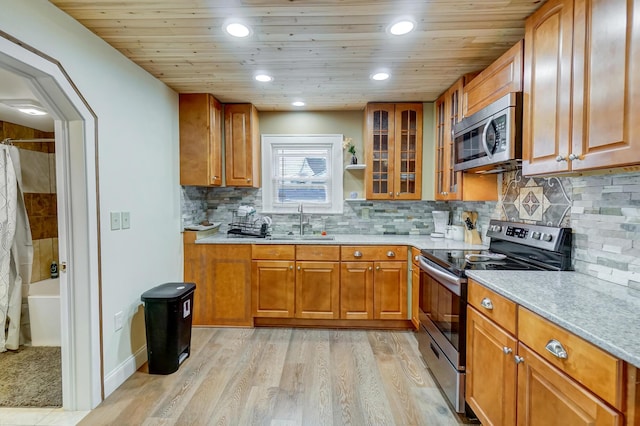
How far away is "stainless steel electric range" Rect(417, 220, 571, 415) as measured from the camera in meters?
1.78

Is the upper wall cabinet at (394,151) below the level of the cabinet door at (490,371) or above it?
above

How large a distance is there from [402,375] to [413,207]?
6.29 ft

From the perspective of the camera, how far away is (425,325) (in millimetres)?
2340

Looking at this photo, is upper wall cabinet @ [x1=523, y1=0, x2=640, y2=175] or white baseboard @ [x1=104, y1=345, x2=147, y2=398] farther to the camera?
white baseboard @ [x1=104, y1=345, x2=147, y2=398]

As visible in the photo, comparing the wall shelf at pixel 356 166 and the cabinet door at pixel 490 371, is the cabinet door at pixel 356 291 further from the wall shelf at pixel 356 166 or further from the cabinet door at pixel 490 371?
the cabinet door at pixel 490 371

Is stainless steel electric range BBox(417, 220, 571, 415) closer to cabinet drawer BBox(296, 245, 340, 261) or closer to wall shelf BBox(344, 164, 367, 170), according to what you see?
cabinet drawer BBox(296, 245, 340, 261)

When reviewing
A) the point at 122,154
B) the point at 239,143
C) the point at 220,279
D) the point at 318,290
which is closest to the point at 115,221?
the point at 122,154

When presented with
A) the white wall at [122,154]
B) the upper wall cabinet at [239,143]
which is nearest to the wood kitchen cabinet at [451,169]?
the upper wall cabinet at [239,143]

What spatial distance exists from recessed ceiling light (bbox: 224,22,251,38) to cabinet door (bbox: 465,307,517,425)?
2158mm

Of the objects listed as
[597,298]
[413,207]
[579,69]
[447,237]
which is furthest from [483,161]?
[413,207]

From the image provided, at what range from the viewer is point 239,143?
11.1 ft

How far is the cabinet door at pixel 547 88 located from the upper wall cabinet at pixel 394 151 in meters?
1.60

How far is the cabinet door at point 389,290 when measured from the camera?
9.86 ft

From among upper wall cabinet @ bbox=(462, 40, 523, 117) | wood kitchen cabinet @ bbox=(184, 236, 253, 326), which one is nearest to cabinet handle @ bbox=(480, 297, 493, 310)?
upper wall cabinet @ bbox=(462, 40, 523, 117)
